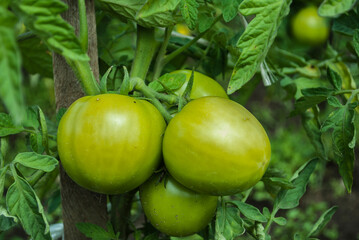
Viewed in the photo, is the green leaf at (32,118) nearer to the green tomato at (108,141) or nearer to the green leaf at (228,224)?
the green tomato at (108,141)

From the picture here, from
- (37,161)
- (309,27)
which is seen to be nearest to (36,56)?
(37,161)

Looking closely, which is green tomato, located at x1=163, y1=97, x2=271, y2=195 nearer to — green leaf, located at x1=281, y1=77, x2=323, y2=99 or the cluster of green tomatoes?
the cluster of green tomatoes

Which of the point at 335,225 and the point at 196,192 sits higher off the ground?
the point at 196,192

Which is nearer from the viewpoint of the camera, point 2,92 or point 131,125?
point 2,92

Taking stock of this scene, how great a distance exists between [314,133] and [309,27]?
0.53 m

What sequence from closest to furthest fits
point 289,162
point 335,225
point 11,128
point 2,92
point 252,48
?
point 2,92 → point 252,48 → point 11,128 → point 335,225 → point 289,162

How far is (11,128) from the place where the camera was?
67 cm

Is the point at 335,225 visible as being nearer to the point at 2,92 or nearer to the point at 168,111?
the point at 168,111

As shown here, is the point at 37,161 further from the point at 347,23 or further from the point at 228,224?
the point at 347,23

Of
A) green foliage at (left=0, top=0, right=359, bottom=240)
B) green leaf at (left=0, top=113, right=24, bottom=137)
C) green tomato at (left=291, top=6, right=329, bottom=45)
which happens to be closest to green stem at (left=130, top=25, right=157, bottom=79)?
green foliage at (left=0, top=0, right=359, bottom=240)

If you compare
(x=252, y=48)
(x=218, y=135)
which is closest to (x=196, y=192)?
(x=218, y=135)

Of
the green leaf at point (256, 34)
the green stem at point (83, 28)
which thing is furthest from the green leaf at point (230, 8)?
the green stem at point (83, 28)

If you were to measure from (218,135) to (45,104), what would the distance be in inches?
90.7

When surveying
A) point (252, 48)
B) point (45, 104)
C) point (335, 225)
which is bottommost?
point (335, 225)
